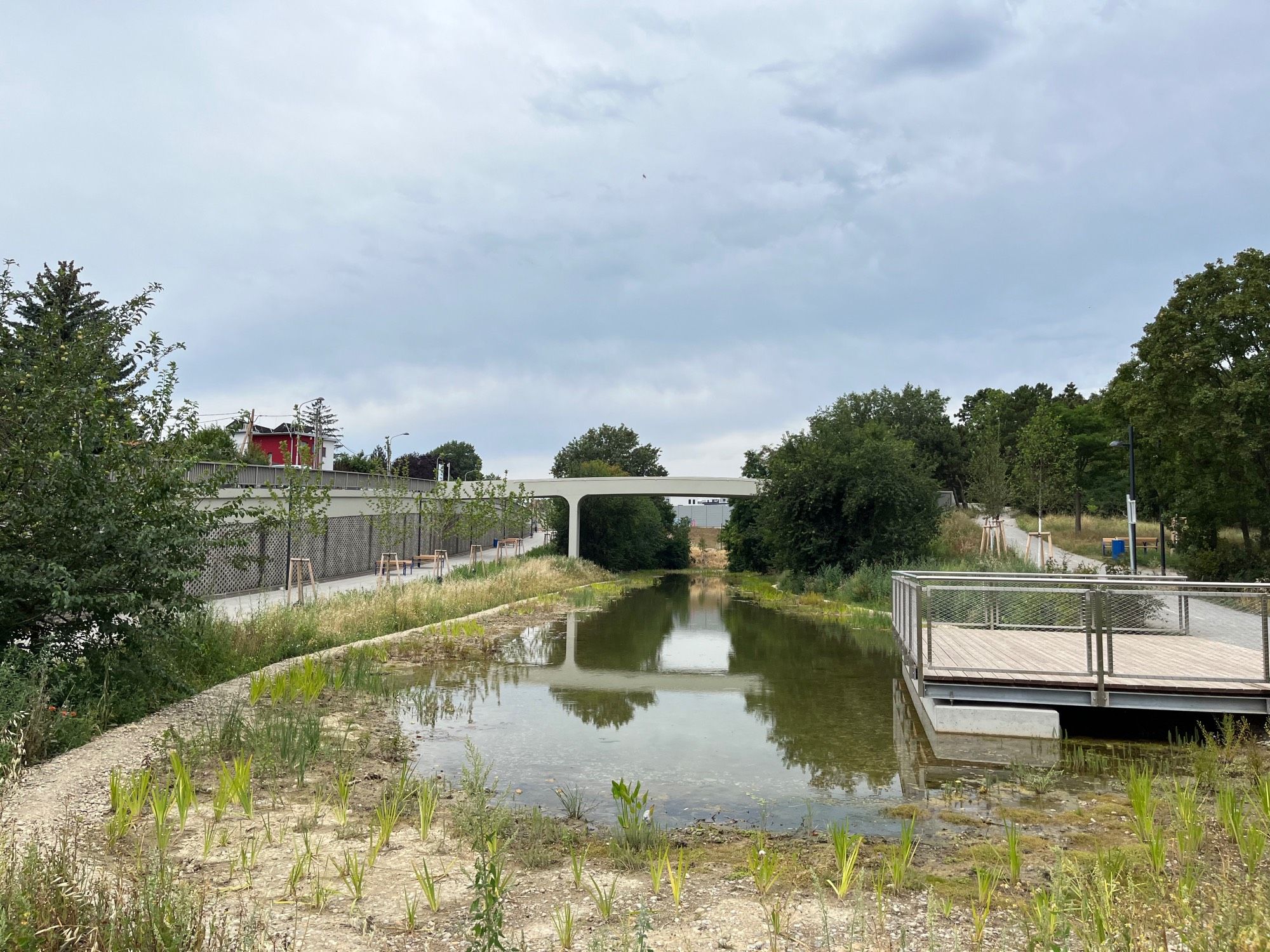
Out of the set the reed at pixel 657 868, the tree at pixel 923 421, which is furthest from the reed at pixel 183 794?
the tree at pixel 923 421

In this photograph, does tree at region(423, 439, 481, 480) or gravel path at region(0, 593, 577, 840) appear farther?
tree at region(423, 439, 481, 480)

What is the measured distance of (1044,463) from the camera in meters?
36.7

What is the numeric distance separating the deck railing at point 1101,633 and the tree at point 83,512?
769 centimetres

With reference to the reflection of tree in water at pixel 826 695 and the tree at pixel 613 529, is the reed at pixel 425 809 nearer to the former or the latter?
the reflection of tree in water at pixel 826 695

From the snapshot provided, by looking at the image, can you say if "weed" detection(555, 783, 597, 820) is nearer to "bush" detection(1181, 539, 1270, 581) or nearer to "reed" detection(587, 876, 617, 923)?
"reed" detection(587, 876, 617, 923)

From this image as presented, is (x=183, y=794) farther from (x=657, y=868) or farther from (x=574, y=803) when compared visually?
(x=657, y=868)

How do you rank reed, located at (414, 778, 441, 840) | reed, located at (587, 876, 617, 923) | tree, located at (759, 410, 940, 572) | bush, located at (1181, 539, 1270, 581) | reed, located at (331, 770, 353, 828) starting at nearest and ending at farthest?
1. reed, located at (587, 876, 617, 923)
2. reed, located at (414, 778, 441, 840)
3. reed, located at (331, 770, 353, 828)
4. bush, located at (1181, 539, 1270, 581)
5. tree, located at (759, 410, 940, 572)

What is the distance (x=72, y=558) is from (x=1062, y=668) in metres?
9.70

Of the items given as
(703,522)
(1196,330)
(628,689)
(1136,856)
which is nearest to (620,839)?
(1136,856)

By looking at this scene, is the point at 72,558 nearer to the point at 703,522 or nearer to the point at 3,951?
the point at 3,951

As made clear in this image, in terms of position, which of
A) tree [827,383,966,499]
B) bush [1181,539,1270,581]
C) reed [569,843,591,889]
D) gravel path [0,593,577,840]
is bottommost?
reed [569,843,591,889]

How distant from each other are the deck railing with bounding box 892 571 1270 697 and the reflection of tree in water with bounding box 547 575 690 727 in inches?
144

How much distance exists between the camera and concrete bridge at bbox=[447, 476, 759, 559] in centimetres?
4025

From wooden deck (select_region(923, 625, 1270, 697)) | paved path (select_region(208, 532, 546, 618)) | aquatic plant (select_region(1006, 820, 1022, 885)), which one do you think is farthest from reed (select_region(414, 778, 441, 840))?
paved path (select_region(208, 532, 546, 618))
